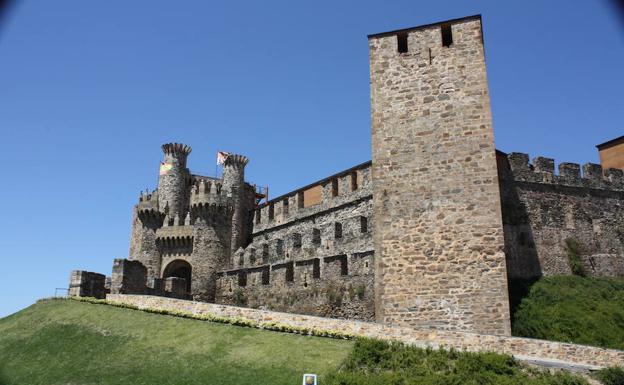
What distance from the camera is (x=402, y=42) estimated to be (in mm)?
24797

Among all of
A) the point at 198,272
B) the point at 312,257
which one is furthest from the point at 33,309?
the point at 312,257

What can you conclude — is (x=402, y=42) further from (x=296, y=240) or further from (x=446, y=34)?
(x=296, y=240)

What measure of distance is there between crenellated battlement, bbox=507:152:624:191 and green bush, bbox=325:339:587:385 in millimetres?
12095

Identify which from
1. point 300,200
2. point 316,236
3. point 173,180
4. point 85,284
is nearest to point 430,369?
point 316,236

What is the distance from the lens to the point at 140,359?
21484 mm

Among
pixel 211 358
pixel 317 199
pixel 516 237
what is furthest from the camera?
pixel 317 199

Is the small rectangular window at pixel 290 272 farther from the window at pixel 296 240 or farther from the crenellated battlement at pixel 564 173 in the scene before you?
the crenellated battlement at pixel 564 173

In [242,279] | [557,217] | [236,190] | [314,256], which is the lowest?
[242,279]

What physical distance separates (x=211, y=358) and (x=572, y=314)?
12967 millimetres

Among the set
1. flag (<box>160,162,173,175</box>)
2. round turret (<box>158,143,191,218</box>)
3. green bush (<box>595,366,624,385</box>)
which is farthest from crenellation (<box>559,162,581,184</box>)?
flag (<box>160,162,173,175</box>)

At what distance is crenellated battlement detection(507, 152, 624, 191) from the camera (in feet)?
93.7

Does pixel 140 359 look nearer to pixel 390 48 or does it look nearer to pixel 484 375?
pixel 484 375

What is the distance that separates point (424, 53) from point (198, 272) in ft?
73.9

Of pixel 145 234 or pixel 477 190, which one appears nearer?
pixel 477 190
